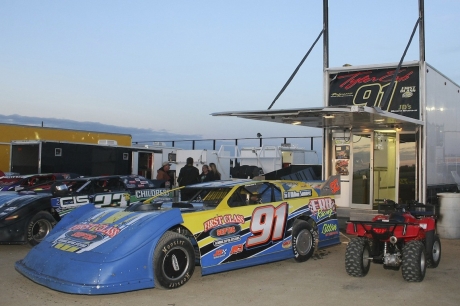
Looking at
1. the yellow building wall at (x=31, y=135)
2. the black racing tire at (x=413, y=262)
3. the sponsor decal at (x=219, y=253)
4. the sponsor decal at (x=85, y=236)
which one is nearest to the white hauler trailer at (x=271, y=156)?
the yellow building wall at (x=31, y=135)

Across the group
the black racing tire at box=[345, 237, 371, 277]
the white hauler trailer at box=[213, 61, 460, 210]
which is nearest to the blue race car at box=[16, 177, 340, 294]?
the black racing tire at box=[345, 237, 371, 277]

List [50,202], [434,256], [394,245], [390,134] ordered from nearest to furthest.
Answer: [394,245]
[434,256]
[50,202]
[390,134]

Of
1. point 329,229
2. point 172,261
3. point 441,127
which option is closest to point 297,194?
point 329,229

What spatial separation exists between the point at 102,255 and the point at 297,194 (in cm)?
382

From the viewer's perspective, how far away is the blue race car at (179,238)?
587 centimetres

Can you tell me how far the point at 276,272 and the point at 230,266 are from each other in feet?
3.03

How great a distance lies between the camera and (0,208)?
31.4ft

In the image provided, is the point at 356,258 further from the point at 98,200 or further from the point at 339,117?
the point at 98,200

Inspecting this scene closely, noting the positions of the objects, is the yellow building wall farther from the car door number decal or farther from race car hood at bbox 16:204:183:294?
the car door number decal

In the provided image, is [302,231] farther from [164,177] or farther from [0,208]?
[164,177]

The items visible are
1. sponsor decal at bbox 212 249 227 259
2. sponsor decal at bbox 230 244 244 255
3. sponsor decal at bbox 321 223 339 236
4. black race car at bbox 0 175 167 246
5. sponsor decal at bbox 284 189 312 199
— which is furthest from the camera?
black race car at bbox 0 175 167 246

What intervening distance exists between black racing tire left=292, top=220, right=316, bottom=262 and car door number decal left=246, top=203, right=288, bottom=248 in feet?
1.06

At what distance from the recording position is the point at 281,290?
21.3 ft

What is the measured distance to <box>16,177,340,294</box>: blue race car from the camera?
5871 millimetres
